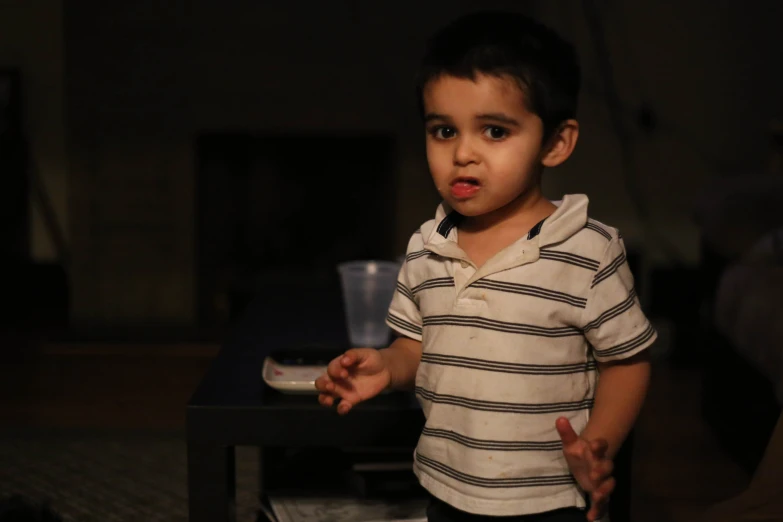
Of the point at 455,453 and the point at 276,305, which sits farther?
the point at 276,305

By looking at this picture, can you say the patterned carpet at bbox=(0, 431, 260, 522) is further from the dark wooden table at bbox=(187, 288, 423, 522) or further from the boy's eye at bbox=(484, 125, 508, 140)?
the boy's eye at bbox=(484, 125, 508, 140)

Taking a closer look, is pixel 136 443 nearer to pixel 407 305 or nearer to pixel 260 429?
pixel 260 429

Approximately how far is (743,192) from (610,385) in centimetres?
153

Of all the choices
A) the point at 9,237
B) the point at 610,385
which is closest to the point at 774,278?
the point at 610,385

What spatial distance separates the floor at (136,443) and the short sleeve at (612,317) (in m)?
1.00

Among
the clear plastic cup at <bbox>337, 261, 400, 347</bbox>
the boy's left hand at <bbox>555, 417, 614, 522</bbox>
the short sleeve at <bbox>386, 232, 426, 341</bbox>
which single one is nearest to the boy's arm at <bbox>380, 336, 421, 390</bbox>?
the short sleeve at <bbox>386, 232, 426, 341</bbox>

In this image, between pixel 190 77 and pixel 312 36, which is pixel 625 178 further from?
pixel 190 77

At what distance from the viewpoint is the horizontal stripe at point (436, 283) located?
984mm

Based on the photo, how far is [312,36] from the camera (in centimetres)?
338

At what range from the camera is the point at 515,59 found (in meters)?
0.92

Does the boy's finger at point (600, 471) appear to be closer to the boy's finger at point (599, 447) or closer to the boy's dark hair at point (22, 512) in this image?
the boy's finger at point (599, 447)

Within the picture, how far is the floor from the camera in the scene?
1.94 m

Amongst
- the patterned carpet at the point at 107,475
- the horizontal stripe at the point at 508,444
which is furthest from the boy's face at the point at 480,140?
the patterned carpet at the point at 107,475

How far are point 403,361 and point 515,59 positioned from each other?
324 millimetres
